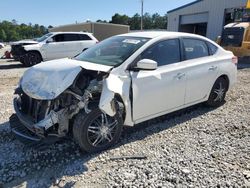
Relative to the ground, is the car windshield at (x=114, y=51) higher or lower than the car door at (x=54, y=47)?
higher

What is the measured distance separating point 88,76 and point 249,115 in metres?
3.63

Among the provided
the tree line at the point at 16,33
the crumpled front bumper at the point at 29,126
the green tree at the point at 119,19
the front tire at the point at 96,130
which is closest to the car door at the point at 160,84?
the front tire at the point at 96,130

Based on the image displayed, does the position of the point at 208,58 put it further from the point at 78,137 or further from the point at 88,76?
the point at 78,137

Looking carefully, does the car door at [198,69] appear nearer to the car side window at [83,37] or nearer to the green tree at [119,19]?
the car side window at [83,37]

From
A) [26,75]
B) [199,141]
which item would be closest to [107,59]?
[26,75]

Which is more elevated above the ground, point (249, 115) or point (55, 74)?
point (55, 74)

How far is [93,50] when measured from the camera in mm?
4957

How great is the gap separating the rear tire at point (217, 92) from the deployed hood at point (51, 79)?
2824mm

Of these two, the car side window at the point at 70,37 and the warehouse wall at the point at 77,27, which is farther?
the warehouse wall at the point at 77,27

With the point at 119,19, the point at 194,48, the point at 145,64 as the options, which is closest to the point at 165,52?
the point at 145,64

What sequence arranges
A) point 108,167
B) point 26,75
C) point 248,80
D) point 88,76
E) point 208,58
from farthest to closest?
point 248,80 < point 208,58 < point 26,75 < point 88,76 < point 108,167

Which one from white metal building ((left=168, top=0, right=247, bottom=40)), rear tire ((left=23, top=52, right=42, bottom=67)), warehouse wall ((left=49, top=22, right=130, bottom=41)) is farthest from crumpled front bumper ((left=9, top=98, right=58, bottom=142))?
warehouse wall ((left=49, top=22, right=130, bottom=41))

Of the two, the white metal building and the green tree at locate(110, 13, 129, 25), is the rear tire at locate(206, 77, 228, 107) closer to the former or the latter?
the white metal building

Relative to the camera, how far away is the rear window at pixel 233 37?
1403cm
